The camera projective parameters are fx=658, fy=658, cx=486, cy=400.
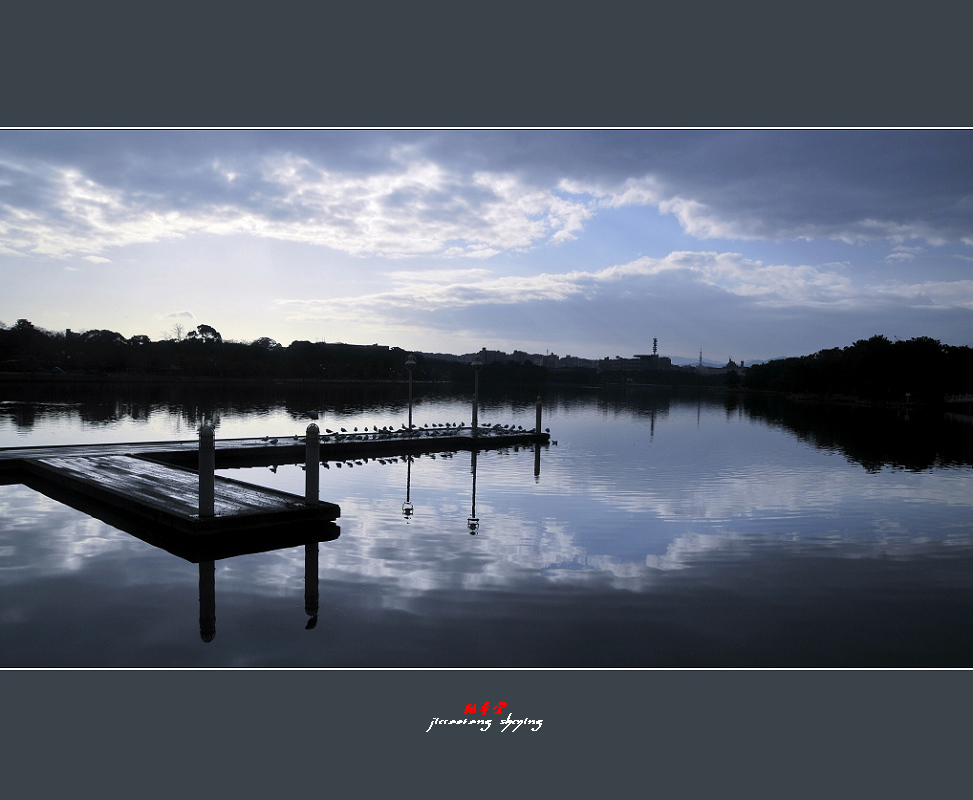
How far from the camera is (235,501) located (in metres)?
10.1

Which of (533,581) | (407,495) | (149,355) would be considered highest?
(149,355)

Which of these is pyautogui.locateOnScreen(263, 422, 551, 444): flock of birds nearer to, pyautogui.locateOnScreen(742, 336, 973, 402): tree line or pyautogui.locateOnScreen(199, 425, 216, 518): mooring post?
pyautogui.locateOnScreen(199, 425, 216, 518): mooring post

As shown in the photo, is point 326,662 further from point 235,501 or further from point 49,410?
point 49,410

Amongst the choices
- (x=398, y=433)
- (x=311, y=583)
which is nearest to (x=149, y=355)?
(x=398, y=433)

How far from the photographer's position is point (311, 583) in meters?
7.40

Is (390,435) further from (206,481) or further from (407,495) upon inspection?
(206,481)

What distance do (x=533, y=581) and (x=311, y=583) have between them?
2.51m

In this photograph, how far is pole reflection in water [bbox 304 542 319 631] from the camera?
249 inches

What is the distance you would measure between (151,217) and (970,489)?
1808cm

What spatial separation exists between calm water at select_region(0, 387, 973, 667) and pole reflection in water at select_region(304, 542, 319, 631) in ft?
0.15

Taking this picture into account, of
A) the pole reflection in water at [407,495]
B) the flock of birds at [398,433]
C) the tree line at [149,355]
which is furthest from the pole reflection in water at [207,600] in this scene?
the tree line at [149,355]

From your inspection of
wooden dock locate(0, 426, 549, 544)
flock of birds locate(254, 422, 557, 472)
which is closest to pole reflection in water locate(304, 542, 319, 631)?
wooden dock locate(0, 426, 549, 544)

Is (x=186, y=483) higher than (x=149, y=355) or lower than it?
lower

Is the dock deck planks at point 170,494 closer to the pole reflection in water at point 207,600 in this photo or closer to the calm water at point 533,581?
the calm water at point 533,581
